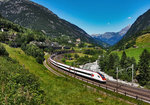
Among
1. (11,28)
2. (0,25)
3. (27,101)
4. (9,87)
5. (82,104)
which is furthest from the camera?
(11,28)

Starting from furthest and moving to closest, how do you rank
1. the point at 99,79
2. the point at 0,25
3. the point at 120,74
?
the point at 0,25 → the point at 120,74 → the point at 99,79

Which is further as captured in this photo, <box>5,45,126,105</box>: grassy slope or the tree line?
the tree line

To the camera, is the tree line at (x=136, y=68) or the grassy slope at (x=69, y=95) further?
the tree line at (x=136, y=68)

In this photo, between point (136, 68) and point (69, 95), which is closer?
point (69, 95)

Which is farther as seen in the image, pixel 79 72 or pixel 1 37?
pixel 1 37

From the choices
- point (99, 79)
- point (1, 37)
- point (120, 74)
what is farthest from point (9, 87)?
point (1, 37)

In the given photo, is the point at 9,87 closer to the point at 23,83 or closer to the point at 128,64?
the point at 23,83

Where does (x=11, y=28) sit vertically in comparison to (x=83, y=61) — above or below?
above

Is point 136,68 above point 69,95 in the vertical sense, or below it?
below

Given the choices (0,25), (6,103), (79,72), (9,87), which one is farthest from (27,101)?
(0,25)

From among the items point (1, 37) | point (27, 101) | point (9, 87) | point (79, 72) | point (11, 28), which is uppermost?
point (11, 28)

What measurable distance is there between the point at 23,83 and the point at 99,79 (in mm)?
28230

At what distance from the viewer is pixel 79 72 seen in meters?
48.2

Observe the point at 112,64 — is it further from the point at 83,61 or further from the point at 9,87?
the point at 9,87
